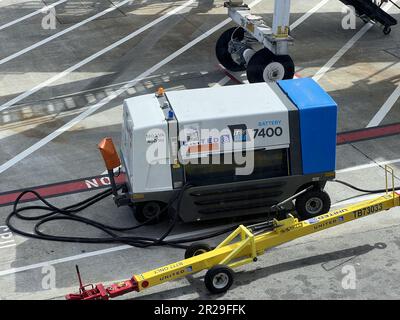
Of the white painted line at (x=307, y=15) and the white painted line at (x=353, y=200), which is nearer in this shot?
the white painted line at (x=353, y=200)

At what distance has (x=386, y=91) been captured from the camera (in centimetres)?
2250

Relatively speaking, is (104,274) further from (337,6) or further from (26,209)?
(337,6)

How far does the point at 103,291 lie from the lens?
12.7 meters

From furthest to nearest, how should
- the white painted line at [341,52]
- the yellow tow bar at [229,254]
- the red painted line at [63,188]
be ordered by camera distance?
the white painted line at [341,52] < the red painted line at [63,188] < the yellow tow bar at [229,254]

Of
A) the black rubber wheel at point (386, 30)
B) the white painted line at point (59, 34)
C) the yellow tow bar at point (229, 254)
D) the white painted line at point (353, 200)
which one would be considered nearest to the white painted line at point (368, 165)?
the white painted line at point (353, 200)

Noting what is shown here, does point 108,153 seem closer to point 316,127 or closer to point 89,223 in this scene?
point 89,223

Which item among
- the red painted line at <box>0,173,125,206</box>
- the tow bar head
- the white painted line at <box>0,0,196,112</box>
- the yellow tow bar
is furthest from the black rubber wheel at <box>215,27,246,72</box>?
the tow bar head

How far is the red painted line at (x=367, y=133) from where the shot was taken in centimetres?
1955

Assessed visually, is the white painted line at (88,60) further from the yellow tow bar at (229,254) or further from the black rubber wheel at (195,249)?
the yellow tow bar at (229,254)

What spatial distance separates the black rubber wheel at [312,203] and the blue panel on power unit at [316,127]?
0.49 m

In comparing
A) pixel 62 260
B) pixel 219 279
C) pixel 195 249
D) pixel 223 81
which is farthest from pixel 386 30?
pixel 62 260

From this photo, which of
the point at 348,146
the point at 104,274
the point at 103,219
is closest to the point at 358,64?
the point at 348,146

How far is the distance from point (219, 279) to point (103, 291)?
208 centimetres

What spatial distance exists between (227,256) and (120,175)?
5.08m
